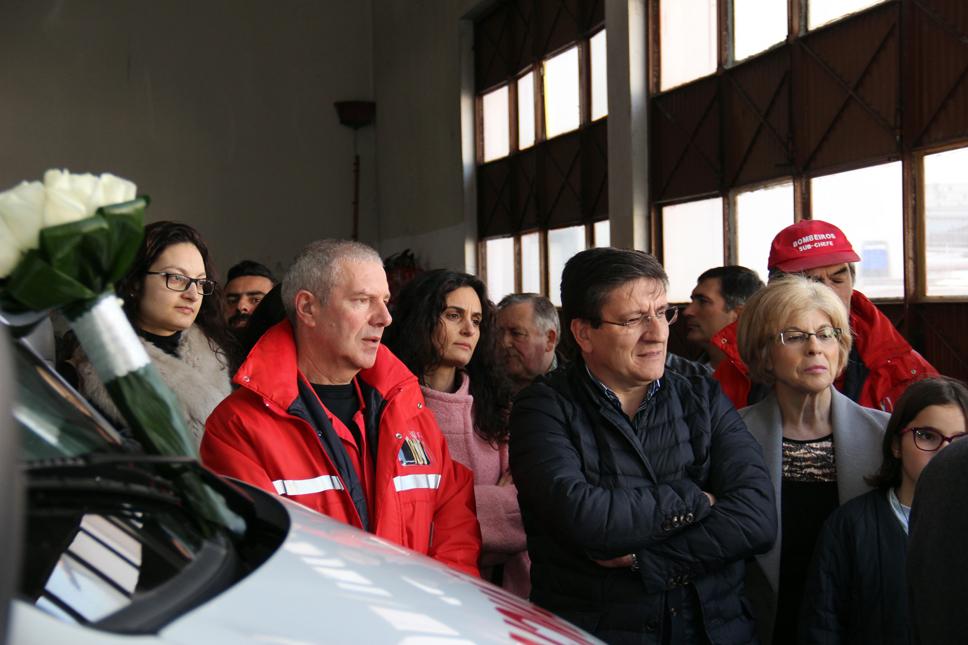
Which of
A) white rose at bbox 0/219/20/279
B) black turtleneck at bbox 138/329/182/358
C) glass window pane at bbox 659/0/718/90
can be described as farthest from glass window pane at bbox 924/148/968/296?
white rose at bbox 0/219/20/279

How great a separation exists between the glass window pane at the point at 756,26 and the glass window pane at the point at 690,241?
1.34 m

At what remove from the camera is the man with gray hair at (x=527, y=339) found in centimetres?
439

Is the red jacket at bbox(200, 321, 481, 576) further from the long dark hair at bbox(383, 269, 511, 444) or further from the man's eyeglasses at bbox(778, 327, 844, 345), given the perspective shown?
the man's eyeglasses at bbox(778, 327, 844, 345)

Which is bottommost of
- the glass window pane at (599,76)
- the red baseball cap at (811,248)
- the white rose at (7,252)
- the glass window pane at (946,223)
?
the white rose at (7,252)

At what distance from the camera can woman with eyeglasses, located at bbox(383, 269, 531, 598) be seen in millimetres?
3221

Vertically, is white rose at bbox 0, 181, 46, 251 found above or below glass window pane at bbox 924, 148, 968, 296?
below

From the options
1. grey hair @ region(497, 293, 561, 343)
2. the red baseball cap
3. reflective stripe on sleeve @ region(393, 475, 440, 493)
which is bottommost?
reflective stripe on sleeve @ region(393, 475, 440, 493)

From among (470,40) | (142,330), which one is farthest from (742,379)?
(470,40)

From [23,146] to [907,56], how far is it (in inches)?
514

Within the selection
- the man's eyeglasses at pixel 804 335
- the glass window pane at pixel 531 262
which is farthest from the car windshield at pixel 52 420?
the glass window pane at pixel 531 262

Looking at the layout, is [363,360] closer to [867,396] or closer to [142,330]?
[142,330]

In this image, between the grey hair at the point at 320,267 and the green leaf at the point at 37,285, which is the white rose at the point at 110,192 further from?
the grey hair at the point at 320,267

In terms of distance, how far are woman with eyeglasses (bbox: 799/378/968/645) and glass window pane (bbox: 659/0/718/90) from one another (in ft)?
22.6

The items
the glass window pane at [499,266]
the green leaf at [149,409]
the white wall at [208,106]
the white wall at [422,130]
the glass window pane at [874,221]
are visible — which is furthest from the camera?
the white wall at [208,106]
